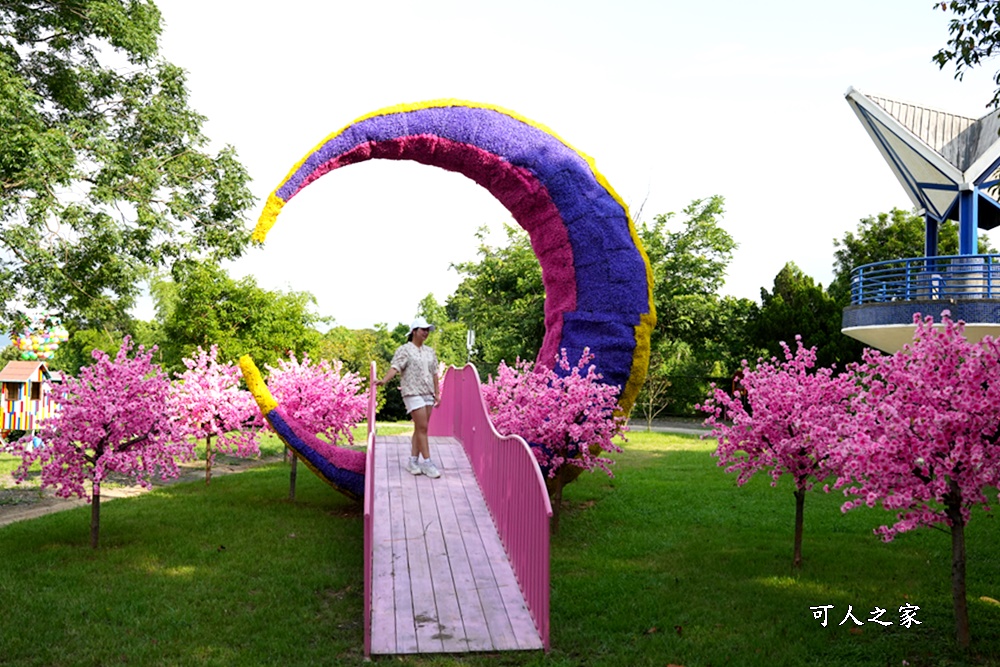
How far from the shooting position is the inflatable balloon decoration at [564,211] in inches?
A: 431

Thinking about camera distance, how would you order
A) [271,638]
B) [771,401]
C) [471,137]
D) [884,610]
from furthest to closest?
1. [471,137]
2. [771,401]
3. [884,610]
4. [271,638]

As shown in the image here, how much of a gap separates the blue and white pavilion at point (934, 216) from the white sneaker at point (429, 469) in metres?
10.3

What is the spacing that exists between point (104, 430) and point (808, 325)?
2398cm

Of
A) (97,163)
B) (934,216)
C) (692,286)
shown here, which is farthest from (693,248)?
(97,163)

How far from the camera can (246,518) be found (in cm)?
1112

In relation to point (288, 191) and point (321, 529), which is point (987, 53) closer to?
point (288, 191)

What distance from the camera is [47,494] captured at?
566 inches

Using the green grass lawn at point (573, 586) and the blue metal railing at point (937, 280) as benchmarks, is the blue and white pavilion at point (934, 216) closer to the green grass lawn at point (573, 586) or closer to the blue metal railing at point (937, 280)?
the blue metal railing at point (937, 280)

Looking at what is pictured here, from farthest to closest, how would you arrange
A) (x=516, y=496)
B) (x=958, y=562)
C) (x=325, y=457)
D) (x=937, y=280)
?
(x=937, y=280) < (x=325, y=457) < (x=516, y=496) < (x=958, y=562)

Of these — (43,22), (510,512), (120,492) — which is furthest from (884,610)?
(43,22)

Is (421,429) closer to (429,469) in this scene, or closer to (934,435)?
(429,469)

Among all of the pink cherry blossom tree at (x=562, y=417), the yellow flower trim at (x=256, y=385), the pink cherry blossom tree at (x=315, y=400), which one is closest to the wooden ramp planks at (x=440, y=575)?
the pink cherry blossom tree at (x=562, y=417)

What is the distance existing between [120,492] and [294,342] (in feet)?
55.7

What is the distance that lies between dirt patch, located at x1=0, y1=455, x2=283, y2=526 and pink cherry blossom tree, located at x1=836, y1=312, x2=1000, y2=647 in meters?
8.80
